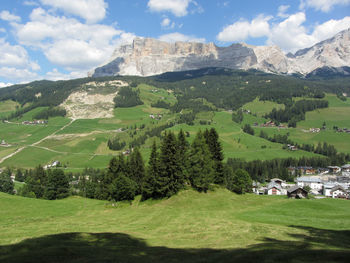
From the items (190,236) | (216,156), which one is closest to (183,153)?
(216,156)

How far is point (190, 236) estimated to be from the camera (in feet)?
93.4

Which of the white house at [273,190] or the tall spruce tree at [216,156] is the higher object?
the tall spruce tree at [216,156]

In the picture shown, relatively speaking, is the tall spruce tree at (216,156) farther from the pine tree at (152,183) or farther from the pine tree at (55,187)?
the pine tree at (55,187)

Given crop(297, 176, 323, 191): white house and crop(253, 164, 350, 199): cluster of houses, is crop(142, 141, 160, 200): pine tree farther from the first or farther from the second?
crop(297, 176, 323, 191): white house

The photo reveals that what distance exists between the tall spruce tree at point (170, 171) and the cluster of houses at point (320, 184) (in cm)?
5845

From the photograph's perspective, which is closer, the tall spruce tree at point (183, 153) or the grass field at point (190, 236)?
the grass field at point (190, 236)

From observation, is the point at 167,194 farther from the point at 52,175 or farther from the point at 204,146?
the point at 52,175

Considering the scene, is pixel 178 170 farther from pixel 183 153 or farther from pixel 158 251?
pixel 158 251

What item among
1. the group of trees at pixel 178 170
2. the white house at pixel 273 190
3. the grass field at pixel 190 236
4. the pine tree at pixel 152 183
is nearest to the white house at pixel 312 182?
the white house at pixel 273 190

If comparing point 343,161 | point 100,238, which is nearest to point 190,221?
point 100,238

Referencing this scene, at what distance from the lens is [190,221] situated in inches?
1453

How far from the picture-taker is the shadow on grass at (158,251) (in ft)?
55.0

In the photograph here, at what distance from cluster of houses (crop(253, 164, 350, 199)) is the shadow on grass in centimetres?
7998

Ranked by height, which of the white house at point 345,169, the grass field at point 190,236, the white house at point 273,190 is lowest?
the white house at point 273,190
